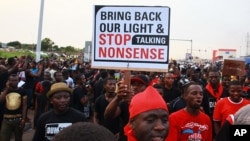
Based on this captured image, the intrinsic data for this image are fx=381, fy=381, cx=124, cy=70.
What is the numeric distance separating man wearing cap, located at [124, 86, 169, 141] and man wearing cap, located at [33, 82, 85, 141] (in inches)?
58.9

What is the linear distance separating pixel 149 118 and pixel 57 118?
1.83 meters

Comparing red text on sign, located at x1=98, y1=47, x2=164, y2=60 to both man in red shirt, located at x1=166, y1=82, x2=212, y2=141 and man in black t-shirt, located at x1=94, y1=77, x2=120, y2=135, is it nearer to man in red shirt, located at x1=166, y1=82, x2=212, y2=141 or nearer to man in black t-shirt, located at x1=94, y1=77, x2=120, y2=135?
man in red shirt, located at x1=166, y1=82, x2=212, y2=141

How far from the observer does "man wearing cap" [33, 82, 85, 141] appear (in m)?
4.16

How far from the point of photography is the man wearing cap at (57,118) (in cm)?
416

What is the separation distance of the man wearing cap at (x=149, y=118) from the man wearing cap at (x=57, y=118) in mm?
1497

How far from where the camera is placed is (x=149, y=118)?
2678 mm

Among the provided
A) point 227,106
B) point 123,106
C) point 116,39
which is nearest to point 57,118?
point 123,106

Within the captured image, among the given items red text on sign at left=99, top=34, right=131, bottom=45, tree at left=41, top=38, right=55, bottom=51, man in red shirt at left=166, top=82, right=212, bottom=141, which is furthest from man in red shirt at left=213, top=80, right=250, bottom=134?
tree at left=41, top=38, right=55, bottom=51

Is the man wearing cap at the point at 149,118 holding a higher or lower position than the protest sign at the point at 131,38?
lower

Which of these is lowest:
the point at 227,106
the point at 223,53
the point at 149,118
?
the point at 227,106

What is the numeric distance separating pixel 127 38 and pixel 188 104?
3.50ft

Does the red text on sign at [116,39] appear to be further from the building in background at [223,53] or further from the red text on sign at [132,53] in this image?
the building in background at [223,53]

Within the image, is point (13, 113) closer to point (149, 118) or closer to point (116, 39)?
point (116, 39)

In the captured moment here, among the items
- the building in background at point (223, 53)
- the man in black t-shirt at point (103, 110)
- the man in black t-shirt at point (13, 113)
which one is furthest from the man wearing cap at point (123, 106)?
the building in background at point (223, 53)
